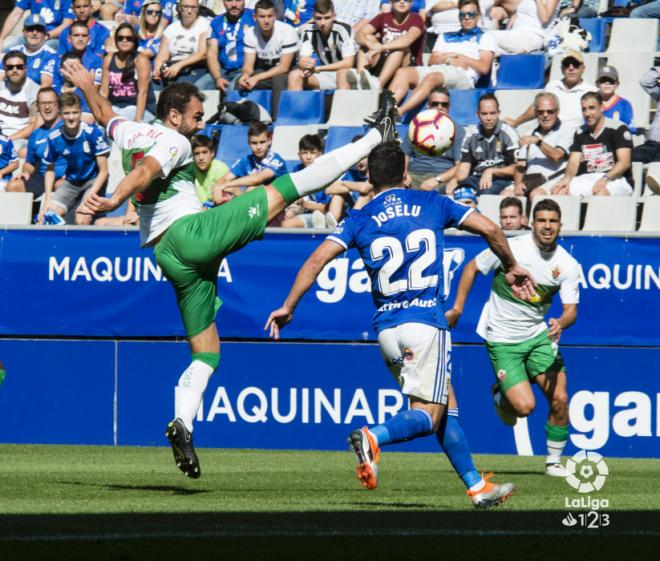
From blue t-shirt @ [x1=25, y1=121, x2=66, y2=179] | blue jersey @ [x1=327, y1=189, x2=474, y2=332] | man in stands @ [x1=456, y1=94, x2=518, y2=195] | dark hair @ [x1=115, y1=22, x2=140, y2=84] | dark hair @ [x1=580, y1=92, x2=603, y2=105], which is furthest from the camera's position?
dark hair @ [x1=115, y1=22, x2=140, y2=84]

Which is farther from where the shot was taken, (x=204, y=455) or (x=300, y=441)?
(x=300, y=441)

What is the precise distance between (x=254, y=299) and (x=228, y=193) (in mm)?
1577

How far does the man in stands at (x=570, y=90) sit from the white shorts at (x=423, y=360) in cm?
828

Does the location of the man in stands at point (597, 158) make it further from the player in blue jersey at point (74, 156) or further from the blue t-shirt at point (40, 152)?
the blue t-shirt at point (40, 152)

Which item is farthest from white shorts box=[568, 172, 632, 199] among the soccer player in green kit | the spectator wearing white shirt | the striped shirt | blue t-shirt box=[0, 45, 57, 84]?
blue t-shirt box=[0, 45, 57, 84]

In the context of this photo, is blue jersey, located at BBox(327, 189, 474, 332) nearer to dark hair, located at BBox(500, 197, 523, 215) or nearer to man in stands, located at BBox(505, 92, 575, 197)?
dark hair, located at BBox(500, 197, 523, 215)

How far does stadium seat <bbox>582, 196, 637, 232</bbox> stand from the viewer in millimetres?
14727

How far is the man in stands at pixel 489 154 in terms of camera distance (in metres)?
15.4

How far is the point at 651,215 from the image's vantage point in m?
14.7

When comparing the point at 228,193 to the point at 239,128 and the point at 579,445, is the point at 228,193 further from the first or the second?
the point at 579,445

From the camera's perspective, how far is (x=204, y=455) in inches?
520

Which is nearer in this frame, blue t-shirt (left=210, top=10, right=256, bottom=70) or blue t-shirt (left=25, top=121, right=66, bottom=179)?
blue t-shirt (left=25, top=121, right=66, bottom=179)

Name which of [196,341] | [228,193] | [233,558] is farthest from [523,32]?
[233,558]

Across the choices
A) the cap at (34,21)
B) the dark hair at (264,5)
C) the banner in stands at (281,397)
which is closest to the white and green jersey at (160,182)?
the banner in stands at (281,397)
